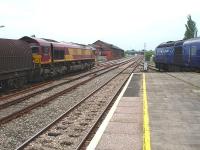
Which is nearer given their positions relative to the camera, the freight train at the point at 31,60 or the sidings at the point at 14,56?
the sidings at the point at 14,56

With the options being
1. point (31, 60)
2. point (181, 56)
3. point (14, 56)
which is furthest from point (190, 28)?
point (14, 56)

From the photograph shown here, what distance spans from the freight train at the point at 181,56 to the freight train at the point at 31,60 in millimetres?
11153

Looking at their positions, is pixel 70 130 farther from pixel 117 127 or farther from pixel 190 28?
pixel 190 28

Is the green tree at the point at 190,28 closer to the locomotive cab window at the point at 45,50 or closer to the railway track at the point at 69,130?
the locomotive cab window at the point at 45,50

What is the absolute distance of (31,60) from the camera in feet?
82.5

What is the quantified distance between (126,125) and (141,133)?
46.7 inches

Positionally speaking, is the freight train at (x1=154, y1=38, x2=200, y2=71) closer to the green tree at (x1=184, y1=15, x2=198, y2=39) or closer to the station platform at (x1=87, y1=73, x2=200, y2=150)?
the station platform at (x1=87, y1=73, x2=200, y2=150)

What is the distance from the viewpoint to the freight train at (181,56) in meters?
34.9

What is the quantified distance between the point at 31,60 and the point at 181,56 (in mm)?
19085

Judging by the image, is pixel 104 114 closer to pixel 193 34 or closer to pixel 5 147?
pixel 5 147

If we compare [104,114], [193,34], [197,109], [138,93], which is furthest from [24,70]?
[193,34]

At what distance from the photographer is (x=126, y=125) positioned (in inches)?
441

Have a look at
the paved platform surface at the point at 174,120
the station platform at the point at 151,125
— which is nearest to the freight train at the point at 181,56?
the paved platform surface at the point at 174,120

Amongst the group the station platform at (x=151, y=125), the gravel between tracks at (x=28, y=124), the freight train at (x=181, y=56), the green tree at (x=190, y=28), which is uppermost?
the green tree at (x=190, y=28)
